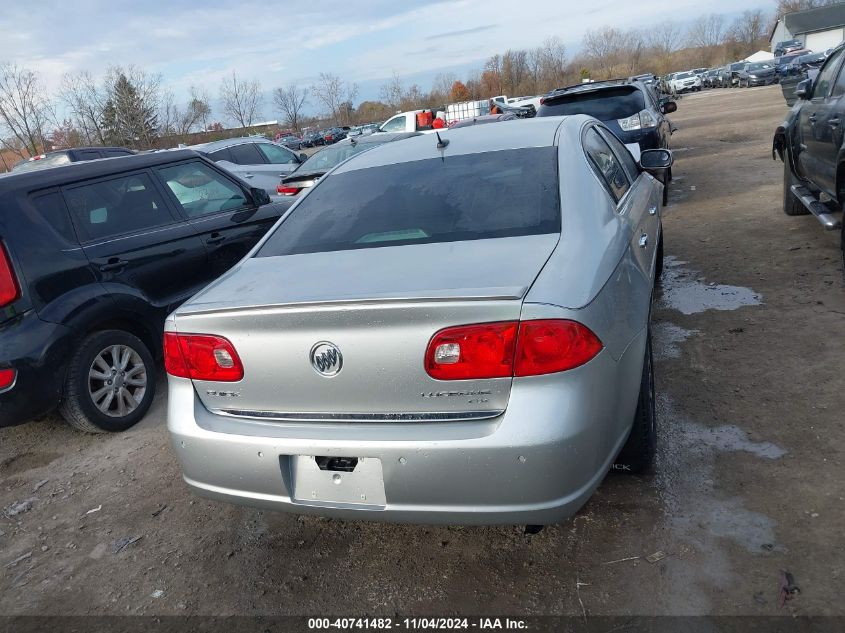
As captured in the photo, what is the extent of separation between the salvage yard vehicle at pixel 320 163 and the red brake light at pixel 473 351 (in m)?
7.12

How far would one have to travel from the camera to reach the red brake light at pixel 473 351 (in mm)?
2213

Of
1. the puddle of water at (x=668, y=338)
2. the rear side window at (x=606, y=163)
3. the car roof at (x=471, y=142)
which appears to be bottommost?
the puddle of water at (x=668, y=338)

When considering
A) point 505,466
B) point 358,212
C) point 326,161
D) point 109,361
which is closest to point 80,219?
point 109,361

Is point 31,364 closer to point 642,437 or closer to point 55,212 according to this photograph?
point 55,212

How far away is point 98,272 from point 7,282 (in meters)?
0.58

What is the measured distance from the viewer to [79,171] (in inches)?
189

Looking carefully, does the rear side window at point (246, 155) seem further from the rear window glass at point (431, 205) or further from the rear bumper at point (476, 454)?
the rear bumper at point (476, 454)

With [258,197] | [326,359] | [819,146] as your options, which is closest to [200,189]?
[258,197]

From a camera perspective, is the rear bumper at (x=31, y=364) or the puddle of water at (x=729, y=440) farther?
the rear bumper at (x=31, y=364)

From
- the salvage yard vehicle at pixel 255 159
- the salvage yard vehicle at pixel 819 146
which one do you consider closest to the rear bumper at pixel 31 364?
the salvage yard vehicle at pixel 819 146

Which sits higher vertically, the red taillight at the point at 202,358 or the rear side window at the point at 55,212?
the rear side window at the point at 55,212

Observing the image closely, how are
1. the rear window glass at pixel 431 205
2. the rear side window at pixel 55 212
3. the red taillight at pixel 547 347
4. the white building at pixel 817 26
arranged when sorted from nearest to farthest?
the red taillight at pixel 547 347 < the rear window glass at pixel 431 205 < the rear side window at pixel 55 212 < the white building at pixel 817 26

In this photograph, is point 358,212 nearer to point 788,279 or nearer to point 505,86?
point 788,279

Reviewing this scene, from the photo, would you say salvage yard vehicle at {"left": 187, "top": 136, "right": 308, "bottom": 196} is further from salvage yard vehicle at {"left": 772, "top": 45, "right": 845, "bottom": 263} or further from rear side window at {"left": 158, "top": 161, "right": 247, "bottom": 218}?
salvage yard vehicle at {"left": 772, "top": 45, "right": 845, "bottom": 263}
